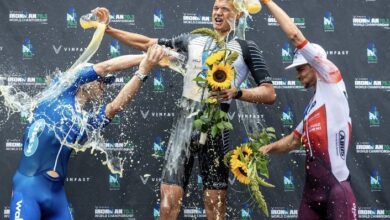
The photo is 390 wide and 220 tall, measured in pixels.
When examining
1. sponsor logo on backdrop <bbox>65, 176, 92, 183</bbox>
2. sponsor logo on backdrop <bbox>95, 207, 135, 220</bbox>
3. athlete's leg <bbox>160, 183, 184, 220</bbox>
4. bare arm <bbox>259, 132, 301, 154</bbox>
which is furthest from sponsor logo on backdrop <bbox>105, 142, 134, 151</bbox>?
bare arm <bbox>259, 132, 301, 154</bbox>

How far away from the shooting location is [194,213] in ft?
16.8

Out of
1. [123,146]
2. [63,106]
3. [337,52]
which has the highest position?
[337,52]

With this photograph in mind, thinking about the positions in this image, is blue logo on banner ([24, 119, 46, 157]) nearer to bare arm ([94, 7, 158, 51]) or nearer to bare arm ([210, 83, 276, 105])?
bare arm ([94, 7, 158, 51])

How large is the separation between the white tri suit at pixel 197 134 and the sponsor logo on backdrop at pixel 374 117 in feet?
4.38

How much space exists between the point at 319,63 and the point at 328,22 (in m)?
1.21

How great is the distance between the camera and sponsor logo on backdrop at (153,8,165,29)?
5.12 m

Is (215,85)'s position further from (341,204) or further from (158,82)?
(158,82)

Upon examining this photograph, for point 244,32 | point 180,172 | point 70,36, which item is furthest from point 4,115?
point 244,32

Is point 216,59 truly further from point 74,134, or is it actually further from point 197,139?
point 74,134

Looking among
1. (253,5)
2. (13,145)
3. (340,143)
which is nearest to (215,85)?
(253,5)

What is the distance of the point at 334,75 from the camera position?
13.6ft

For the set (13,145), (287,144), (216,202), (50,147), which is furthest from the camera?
(13,145)

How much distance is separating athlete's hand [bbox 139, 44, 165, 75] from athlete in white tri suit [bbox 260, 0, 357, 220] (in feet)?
2.63

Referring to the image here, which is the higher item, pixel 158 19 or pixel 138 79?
pixel 158 19
